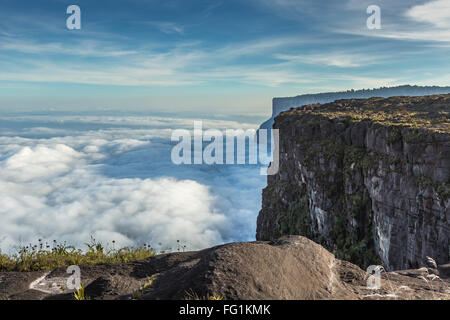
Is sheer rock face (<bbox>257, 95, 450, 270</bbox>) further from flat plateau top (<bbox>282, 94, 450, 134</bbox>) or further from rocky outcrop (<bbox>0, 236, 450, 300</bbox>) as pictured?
rocky outcrop (<bbox>0, 236, 450, 300</bbox>)

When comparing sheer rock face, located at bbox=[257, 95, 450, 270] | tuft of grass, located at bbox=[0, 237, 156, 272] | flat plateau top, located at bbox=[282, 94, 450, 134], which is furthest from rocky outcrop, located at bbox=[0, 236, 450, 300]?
flat plateau top, located at bbox=[282, 94, 450, 134]

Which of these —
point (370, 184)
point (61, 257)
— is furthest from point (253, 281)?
point (370, 184)

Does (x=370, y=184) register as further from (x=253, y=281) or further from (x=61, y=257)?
(x=61, y=257)

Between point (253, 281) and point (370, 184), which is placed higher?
point (253, 281)

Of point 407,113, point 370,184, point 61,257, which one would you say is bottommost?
point 61,257

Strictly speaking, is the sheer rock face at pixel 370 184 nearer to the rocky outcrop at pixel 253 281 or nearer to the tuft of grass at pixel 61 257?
the rocky outcrop at pixel 253 281

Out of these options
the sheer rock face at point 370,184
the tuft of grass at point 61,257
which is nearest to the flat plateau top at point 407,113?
the sheer rock face at point 370,184

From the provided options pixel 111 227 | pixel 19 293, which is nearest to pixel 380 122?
pixel 19 293
